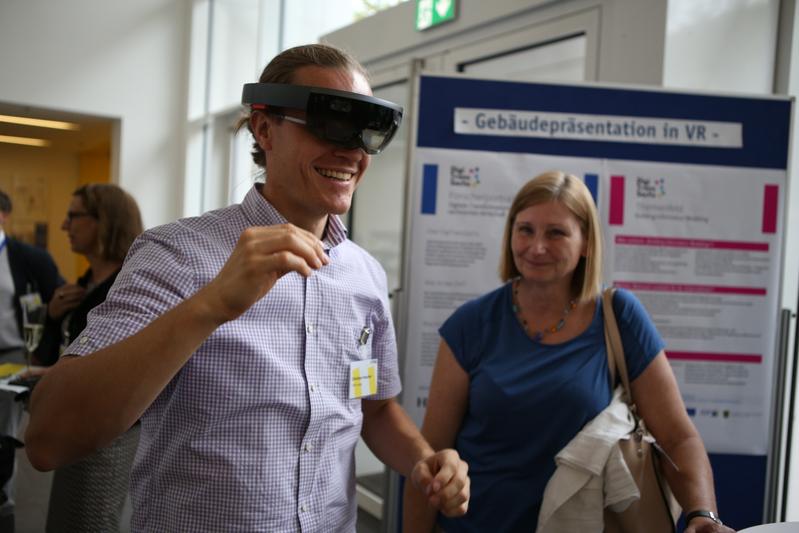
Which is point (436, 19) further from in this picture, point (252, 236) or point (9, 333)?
point (252, 236)

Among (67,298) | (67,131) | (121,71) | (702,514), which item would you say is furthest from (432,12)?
(67,131)

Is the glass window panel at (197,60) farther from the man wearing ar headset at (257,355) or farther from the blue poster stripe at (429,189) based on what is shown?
the man wearing ar headset at (257,355)

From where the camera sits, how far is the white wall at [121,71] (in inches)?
309

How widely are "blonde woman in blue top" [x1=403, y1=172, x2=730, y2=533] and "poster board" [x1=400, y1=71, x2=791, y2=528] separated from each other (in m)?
0.65

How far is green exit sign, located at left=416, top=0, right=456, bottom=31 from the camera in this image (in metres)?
4.39

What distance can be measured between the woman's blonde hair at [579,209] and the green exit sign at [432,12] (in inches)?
105

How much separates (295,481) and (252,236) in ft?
1.75

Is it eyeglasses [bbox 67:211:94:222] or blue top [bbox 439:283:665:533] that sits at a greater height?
eyeglasses [bbox 67:211:94:222]

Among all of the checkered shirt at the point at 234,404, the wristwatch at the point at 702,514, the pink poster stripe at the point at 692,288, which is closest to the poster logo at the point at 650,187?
the pink poster stripe at the point at 692,288

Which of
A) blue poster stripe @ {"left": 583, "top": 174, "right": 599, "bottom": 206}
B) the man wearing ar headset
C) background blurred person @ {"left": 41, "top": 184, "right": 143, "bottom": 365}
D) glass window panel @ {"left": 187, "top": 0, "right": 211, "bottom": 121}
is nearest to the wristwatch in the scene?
the man wearing ar headset

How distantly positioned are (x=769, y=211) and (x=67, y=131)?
833 centimetres

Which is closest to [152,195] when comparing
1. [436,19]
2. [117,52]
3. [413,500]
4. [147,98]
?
[147,98]

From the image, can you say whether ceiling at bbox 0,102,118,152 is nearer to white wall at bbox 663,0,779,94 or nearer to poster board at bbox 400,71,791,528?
poster board at bbox 400,71,791,528

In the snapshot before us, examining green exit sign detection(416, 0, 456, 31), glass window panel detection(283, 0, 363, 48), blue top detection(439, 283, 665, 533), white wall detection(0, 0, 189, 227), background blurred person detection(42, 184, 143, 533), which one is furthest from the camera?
white wall detection(0, 0, 189, 227)
